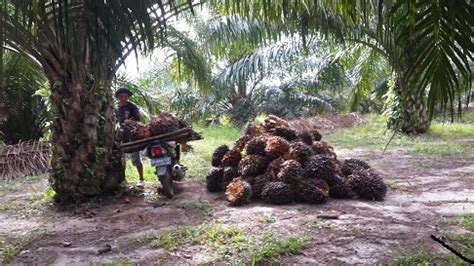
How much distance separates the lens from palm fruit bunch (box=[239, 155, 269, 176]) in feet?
16.1

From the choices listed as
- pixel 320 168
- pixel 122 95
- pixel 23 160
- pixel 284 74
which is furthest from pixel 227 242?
pixel 284 74

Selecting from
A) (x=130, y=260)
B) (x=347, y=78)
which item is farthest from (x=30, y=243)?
(x=347, y=78)

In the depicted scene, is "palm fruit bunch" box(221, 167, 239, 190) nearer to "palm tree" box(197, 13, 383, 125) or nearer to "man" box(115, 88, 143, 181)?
"man" box(115, 88, 143, 181)

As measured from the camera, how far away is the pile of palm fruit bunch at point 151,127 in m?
5.39

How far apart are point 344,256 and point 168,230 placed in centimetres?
145

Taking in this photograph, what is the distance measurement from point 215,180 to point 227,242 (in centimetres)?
172

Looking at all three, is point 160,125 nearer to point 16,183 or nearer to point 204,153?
point 16,183

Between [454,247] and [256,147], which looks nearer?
[454,247]

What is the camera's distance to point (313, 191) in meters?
4.52

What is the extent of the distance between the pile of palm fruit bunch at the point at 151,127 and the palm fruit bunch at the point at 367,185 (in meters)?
1.92

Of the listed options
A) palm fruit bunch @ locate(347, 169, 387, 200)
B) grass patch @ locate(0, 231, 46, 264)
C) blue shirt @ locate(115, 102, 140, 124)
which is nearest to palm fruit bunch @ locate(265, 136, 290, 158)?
palm fruit bunch @ locate(347, 169, 387, 200)

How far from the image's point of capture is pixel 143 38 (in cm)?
288

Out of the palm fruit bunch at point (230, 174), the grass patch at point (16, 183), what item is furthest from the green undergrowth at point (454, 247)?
the grass patch at point (16, 183)

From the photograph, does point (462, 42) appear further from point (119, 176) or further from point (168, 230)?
point (119, 176)
